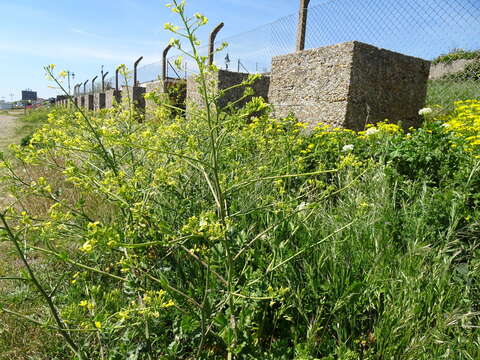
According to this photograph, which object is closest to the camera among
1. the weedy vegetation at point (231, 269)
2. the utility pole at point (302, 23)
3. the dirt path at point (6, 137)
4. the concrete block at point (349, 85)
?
the weedy vegetation at point (231, 269)

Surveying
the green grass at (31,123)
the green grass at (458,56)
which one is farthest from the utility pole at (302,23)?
the green grass at (31,123)

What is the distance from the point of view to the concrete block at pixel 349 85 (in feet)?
16.4

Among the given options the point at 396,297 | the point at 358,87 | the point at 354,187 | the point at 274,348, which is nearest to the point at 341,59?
the point at 358,87

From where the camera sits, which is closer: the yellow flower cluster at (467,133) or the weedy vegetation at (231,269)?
the weedy vegetation at (231,269)

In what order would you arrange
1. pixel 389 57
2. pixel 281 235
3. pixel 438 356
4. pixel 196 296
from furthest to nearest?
pixel 389 57 → pixel 281 235 → pixel 196 296 → pixel 438 356

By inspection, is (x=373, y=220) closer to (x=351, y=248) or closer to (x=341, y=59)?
(x=351, y=248)

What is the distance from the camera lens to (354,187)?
2436mm

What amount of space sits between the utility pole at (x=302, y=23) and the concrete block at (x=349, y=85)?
46 centimetres

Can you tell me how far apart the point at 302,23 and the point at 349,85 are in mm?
1955

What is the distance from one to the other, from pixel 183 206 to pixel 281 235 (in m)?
0.52

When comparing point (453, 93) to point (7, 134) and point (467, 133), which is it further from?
point (7, 134)

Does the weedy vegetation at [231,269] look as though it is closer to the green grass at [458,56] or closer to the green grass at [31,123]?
the green grass at [31,123]

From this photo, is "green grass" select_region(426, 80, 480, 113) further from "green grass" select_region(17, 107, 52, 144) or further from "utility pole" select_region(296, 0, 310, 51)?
"green grass" select_region(17, 107, 52, 144)

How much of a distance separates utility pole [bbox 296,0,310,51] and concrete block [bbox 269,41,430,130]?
0.46m
